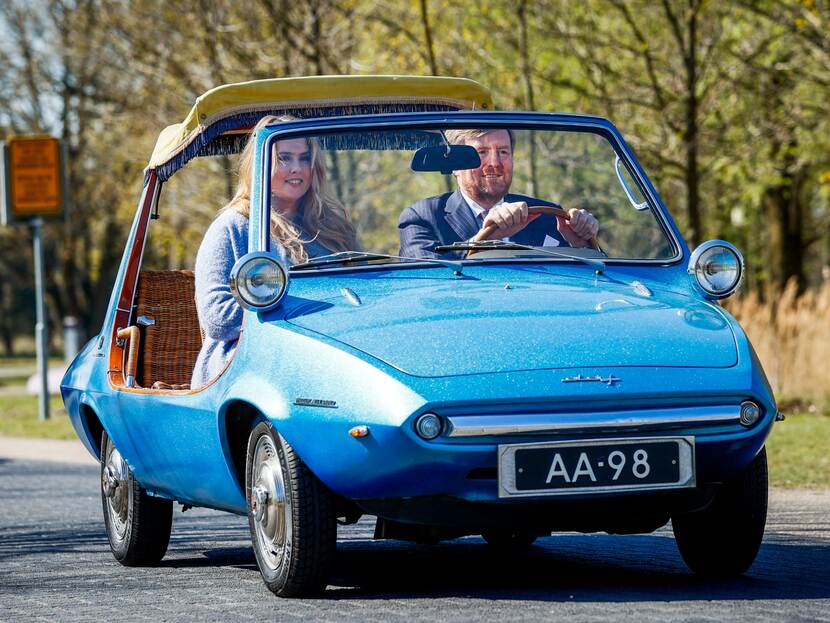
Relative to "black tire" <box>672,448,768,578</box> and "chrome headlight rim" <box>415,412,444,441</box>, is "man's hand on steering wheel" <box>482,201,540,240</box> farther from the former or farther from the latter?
"chrome headlight rim" <box>415,412,444,441</box>

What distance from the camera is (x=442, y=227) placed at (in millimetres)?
6086

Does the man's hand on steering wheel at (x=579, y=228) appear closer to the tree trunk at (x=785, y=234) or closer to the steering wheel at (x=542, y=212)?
the steering wheel at (x=542, y=212)

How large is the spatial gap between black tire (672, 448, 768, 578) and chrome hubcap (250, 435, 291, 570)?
1349 millimetres

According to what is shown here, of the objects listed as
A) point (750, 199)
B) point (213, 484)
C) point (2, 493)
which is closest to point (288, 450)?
point (213, 484)

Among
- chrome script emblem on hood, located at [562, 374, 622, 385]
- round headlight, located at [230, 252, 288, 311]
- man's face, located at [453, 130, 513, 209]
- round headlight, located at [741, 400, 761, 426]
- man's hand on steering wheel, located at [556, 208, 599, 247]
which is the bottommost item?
round headlight, located at [741, 400, 761, 426]

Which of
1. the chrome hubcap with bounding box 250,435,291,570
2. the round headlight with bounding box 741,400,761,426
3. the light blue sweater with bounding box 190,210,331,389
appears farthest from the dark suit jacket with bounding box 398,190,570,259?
the round headlight with bounding box 741,400,761,426

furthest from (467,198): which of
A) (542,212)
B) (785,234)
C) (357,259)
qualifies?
(785,234)

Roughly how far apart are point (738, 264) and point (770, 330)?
11195 mm

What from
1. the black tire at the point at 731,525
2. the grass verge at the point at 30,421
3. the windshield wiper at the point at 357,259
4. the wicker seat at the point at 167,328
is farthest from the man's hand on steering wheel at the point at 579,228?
the grass verge at the point at 30,421

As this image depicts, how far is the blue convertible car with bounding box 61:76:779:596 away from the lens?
16.2 ft

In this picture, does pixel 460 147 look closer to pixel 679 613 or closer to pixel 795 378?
pixel 679 613

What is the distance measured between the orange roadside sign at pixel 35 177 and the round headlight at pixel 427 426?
17.5 metres

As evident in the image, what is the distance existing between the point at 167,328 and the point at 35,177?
15.0 metres

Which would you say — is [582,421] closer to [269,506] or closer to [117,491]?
[269,506]
